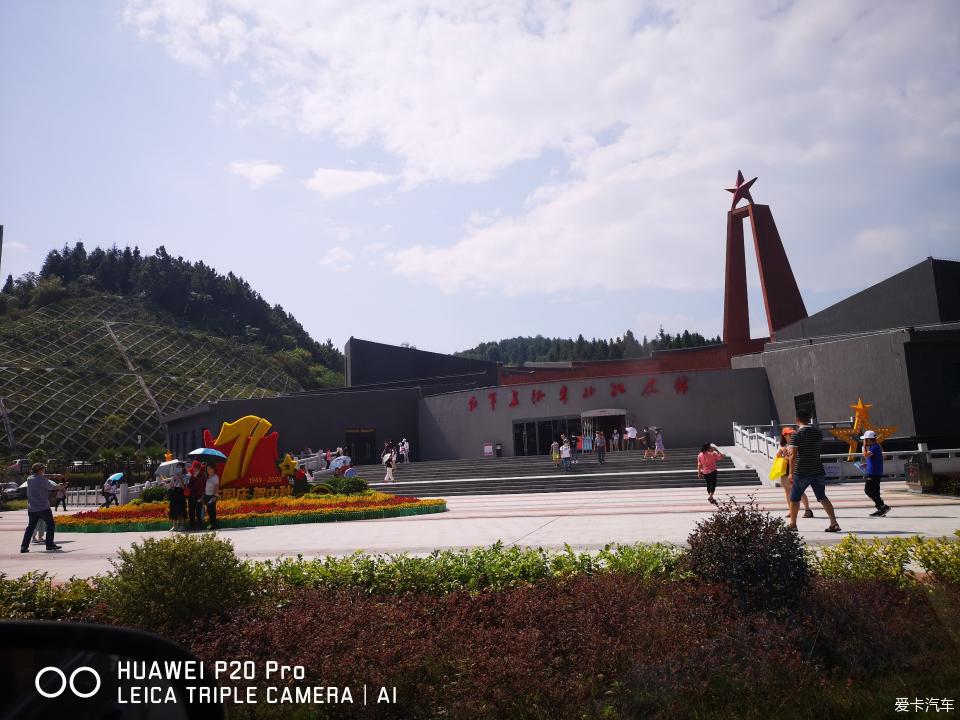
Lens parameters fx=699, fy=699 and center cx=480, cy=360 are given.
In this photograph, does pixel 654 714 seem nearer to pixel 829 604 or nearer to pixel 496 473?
pixel 829 604

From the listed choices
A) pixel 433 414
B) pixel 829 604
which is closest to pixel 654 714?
pixel 829 604

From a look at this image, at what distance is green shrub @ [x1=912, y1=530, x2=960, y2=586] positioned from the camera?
513cm

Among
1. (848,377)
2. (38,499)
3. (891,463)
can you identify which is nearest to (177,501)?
(38,499)

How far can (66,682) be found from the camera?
1.50 meters

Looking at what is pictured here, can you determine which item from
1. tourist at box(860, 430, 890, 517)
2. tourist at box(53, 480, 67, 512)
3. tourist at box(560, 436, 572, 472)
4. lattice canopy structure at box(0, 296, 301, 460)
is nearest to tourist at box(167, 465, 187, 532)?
tourist at box(53, 480, 67, 512)

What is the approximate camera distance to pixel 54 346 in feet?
295

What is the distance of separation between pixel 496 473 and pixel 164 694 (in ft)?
92.7

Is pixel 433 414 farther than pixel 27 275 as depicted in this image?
No

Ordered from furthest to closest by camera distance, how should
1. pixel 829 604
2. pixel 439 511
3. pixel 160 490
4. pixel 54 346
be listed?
1. pixel 54 346
2. pixel 160 490
3. pixel 439 511
4. pixel 829 604

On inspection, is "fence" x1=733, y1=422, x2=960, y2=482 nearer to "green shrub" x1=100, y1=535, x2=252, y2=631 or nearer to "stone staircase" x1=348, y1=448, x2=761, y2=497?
"stone staircase" x1=348, y1=448, x2=761, y2=497

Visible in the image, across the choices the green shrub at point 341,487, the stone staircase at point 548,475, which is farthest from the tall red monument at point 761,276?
the green shrub at point 341,487

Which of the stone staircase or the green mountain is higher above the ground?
the green mountain

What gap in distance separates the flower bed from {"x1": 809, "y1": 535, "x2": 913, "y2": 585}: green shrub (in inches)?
489

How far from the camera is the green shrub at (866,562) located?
17.4ft
